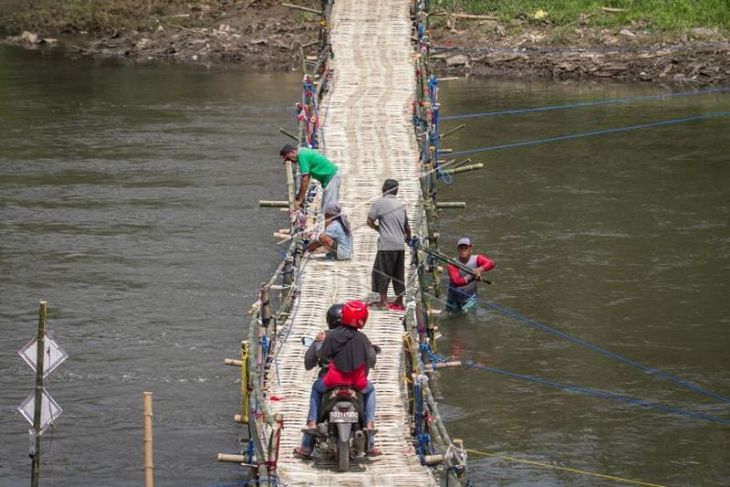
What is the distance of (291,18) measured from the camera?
43.3 m

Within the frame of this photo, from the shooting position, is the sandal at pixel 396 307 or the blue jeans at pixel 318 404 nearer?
the blue jeans at pixel 318 404

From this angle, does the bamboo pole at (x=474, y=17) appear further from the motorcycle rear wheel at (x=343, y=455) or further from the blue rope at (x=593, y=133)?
the motorcycle rear wheel at (x=343, y=455)

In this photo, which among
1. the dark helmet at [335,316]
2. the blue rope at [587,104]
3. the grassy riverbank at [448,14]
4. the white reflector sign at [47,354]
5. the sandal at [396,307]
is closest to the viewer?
the white reflector sign at [47,354]

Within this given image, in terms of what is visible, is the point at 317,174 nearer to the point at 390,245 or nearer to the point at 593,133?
the point at 390,245

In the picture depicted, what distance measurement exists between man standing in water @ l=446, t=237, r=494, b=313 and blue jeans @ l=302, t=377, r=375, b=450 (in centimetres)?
729

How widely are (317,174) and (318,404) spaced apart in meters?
5.51

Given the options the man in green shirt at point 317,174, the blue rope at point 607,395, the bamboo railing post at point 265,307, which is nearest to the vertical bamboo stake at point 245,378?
the bamboo railing post at point 265,307

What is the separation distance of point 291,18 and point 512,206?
1748cm

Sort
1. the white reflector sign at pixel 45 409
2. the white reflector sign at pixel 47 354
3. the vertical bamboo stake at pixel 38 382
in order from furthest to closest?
1. the white reflector sign at pixel 45 409
2. the white reflector sign at pixel 47 354
3. the vertical bamboo stake at pixel 38 382

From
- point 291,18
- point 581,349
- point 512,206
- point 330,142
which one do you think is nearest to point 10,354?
point 330,142

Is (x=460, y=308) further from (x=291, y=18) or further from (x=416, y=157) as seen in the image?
(x=291, y=18)

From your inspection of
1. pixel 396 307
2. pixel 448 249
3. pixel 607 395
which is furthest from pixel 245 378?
pixel 448 249

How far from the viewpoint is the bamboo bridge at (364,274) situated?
502 inches

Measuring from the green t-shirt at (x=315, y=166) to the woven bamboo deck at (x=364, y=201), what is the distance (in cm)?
92
